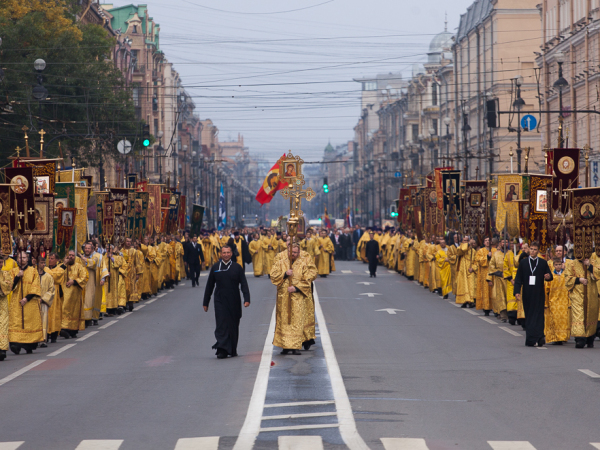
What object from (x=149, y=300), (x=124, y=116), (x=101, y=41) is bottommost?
(x=149, y=300)

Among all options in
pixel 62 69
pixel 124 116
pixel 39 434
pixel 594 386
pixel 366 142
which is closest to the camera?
pixel 39 434

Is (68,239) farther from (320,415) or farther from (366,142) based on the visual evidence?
(366,142)

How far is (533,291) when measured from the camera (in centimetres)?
1590

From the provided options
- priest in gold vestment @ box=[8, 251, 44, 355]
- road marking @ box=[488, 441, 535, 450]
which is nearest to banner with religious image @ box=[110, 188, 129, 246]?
priest in gold vestment @ box=[8, 251, 44, 355]

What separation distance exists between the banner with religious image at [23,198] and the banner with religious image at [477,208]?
1328 centimetres

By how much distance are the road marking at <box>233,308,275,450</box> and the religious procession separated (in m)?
4.50

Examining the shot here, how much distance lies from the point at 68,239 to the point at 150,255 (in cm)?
865

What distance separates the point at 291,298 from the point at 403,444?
6.53m

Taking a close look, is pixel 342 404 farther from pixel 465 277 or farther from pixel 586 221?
pixel 465 277

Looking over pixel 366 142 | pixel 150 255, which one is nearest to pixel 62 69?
pixel 150 255

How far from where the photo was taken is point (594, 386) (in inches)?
444

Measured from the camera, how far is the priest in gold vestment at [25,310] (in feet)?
49.4

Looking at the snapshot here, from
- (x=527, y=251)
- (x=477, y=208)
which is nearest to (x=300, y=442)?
(x=527, y=251)

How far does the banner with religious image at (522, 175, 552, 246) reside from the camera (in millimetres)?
18969
